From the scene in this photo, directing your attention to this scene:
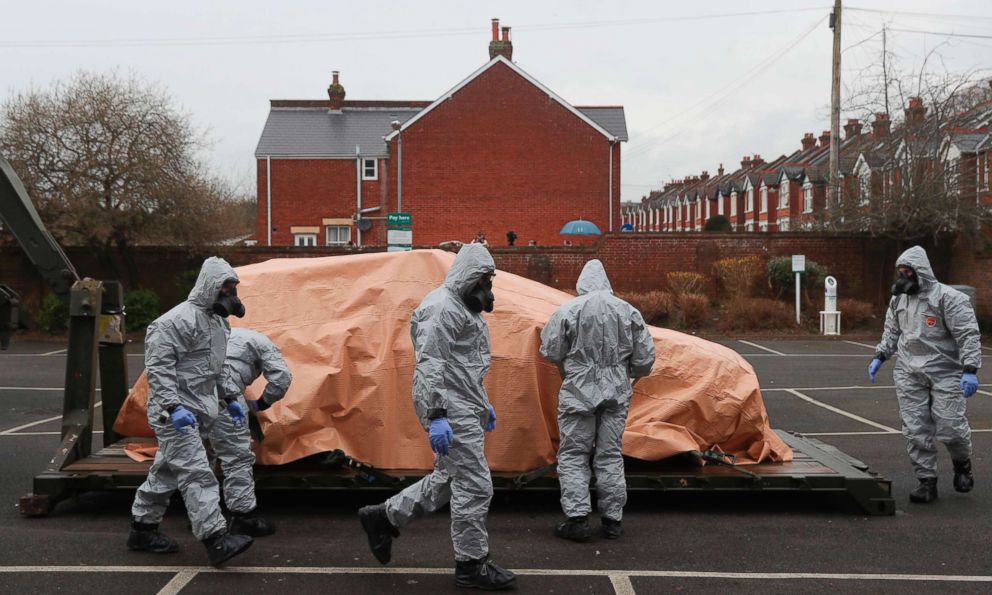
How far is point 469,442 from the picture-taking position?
5133 millimetres

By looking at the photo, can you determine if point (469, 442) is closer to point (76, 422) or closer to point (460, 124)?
point (76, 422)

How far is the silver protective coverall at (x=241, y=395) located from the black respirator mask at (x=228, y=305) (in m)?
0.49

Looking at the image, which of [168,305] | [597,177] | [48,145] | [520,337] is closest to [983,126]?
[597,177]

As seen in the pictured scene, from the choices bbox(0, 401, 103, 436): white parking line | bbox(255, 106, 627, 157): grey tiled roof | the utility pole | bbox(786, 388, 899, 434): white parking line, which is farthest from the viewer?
bbox(255, 106, 627, 157): grey tiled roof

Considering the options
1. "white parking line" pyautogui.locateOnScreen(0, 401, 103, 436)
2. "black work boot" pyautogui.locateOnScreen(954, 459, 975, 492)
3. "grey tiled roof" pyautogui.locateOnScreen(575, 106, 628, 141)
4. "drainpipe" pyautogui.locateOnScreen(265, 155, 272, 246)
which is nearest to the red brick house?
"grey tiled roof" pyautogui.locateOnScreen(575, 106, 628, 141)

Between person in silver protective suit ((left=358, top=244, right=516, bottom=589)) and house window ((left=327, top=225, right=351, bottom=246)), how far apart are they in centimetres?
3452

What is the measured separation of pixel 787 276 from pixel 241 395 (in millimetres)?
21453

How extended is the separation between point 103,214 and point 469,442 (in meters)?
19.4

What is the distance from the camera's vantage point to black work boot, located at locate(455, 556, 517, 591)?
5121 mm

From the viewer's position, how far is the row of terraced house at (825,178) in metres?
25.9

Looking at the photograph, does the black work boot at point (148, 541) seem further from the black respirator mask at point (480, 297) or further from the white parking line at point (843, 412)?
the white parking line at point (843, 412)

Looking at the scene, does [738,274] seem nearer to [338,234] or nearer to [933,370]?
[933,370]

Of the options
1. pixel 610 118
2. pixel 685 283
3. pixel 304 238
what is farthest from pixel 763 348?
pixel 304 238

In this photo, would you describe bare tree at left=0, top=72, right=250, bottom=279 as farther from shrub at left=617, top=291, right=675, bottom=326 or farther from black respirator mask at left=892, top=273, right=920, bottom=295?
black respirator mask at left=892, top=273, right=920, bottom=295
